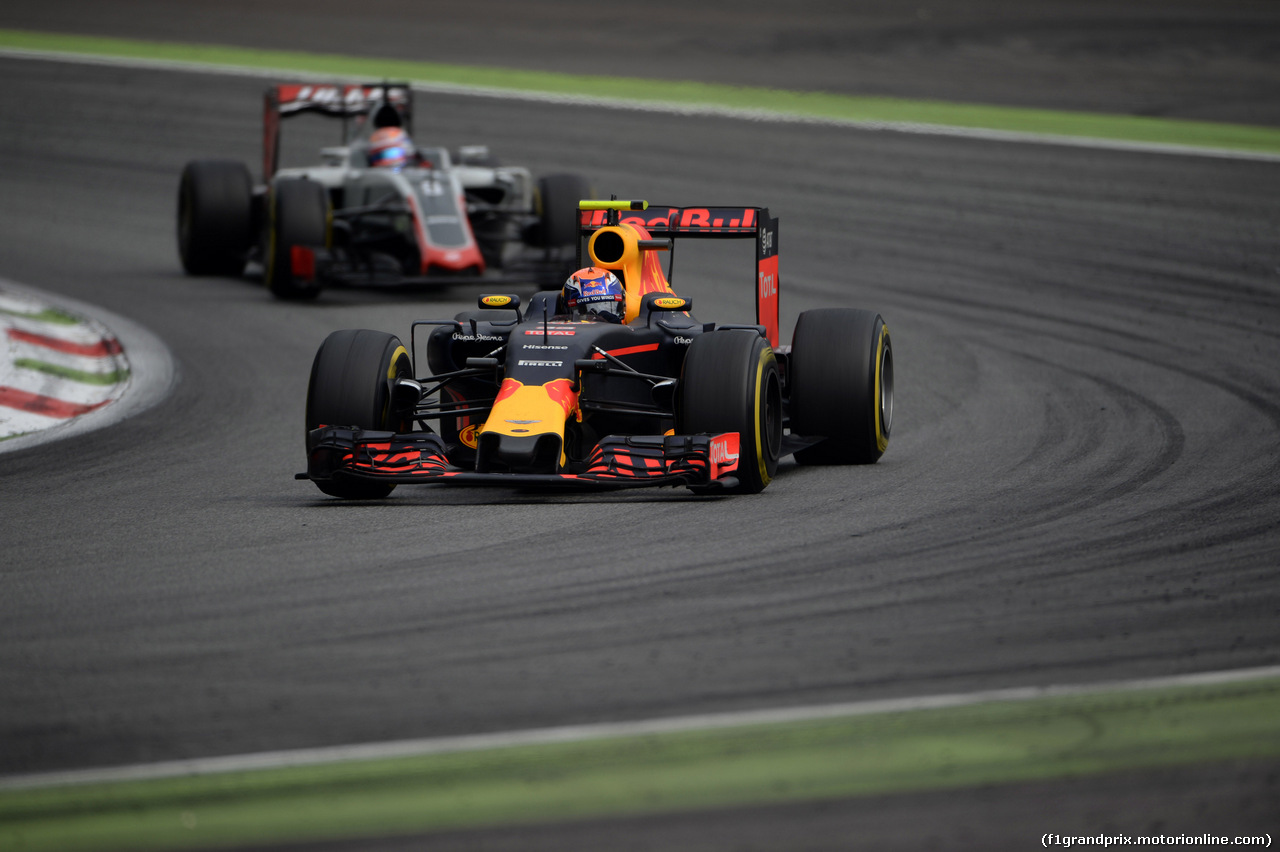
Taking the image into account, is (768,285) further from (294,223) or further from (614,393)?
(294,223)

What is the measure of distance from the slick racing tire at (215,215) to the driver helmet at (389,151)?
1558mm

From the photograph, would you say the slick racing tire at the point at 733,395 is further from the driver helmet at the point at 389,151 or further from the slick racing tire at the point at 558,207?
the driver helmet at the point at 389,151

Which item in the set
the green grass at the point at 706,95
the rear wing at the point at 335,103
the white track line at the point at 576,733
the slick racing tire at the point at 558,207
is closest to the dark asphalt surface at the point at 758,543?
the white track line at the point at 576,733

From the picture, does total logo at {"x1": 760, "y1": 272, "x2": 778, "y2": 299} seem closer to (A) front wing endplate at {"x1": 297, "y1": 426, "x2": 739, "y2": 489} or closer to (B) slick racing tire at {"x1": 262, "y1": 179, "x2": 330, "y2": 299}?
(A) front wing endplate at {"x1": 297, "y1": 426, "x2": 739, "y2": 489}

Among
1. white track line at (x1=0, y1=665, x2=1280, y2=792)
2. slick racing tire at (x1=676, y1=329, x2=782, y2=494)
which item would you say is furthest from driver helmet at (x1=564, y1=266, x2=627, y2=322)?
white track line at (x1=0, y1=665, x2=1280, y2=792)

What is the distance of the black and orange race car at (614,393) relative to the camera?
925 centimetres

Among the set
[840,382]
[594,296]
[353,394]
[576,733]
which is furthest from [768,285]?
[576,733]

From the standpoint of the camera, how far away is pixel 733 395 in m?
9.34

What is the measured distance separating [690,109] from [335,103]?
9.89 metres

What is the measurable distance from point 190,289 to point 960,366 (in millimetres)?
8491

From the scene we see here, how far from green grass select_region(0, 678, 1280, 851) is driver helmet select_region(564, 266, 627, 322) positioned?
507 cm

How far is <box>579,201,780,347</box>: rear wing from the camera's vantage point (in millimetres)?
11125

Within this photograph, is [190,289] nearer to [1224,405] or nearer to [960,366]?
[960,366]

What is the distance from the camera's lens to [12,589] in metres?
7.51
